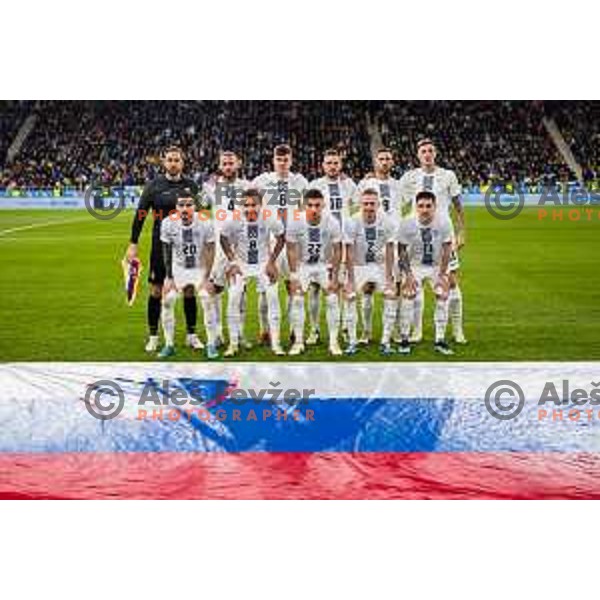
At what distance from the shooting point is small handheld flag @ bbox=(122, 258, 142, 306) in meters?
5.18

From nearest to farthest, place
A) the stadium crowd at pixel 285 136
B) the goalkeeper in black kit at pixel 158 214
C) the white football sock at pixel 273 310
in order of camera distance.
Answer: the stadium crowd at pixel 285 136 < the goalkeeper in black kit at pixel 158 214 < the white football sock at pixel 273 310

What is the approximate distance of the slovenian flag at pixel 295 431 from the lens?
4.48m

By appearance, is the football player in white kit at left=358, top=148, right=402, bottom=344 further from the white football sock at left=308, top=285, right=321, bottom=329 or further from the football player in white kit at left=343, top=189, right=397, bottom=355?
the white football sock at left=308, top=285, right=321, bottom=329

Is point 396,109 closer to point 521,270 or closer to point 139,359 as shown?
point 521,270

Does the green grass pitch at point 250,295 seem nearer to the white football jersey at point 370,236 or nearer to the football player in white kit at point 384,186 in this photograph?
the football player in white kit at point 384,186

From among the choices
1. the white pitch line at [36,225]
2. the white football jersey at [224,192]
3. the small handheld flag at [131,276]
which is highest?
the white football jersey at [224,192]

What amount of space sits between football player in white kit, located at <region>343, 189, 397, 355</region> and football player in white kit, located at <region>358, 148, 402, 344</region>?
0.04 metres

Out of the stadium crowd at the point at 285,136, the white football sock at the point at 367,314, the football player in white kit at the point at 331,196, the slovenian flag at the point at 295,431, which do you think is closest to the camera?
the slovenian flag at the point at 295,431

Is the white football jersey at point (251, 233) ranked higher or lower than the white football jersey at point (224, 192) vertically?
lower

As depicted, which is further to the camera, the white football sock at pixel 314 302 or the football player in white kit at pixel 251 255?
the white football sock at pixel 314 302

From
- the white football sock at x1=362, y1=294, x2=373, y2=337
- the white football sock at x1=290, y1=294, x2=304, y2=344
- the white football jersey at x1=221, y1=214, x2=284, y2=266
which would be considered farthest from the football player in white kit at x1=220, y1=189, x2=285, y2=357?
the white football sock at x1=362, y1=294, x2=373, y2=337

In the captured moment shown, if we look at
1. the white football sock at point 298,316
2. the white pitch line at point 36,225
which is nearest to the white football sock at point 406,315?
the white football sock at point 298,316

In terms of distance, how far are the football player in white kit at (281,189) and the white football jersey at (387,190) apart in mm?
388

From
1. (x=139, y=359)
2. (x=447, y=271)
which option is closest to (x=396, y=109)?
(x=447, y=271)
